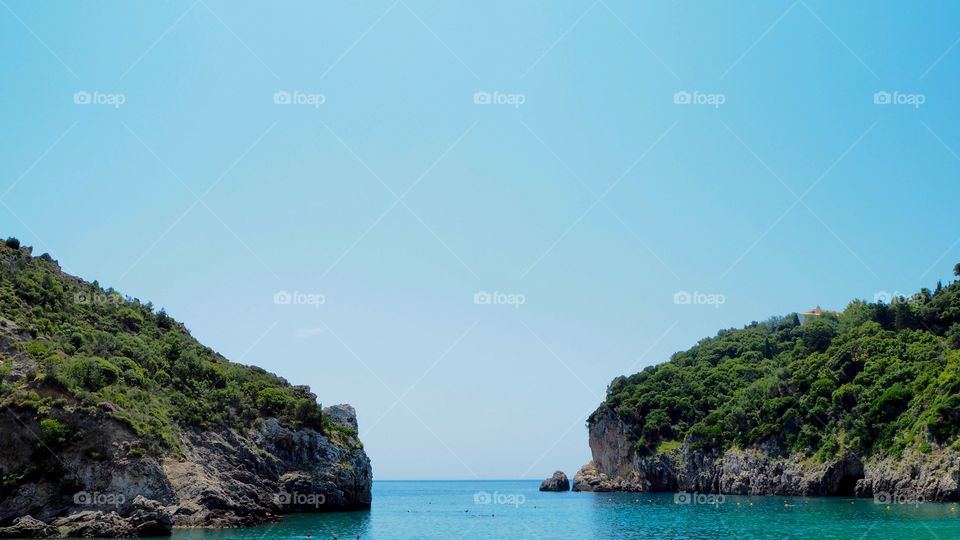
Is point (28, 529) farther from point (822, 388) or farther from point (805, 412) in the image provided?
point (822, 388)

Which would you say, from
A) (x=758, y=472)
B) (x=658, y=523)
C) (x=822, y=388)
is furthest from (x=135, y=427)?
(x=822, y=388)

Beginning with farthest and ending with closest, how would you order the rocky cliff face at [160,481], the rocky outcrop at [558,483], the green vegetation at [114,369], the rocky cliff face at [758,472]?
the rocky outcrop at [558,483], the rocky cliff face at [758,472], the green vegetation at [114,369], the rocky cliff face at [160,481]

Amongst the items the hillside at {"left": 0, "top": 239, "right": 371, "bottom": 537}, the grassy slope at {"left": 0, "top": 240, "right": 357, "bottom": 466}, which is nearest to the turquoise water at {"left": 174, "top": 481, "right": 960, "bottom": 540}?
the hillside at {"left": 0, "top": 239, "right": 371, "bottom": 537}

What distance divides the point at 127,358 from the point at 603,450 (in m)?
84.1

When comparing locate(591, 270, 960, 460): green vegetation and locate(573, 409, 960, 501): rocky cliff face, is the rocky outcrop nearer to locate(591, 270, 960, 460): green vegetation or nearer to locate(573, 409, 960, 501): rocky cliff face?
locate(573, 409, 960, 501): rocky cliff face

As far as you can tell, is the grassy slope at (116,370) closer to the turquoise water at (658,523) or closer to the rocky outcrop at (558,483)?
the turquoise water at (658,523)

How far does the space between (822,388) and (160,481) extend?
238 feet

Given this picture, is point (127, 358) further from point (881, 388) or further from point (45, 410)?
point (881, 388)

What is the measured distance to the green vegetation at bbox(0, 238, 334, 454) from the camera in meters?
45.2

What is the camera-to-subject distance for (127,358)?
5491 centimetres

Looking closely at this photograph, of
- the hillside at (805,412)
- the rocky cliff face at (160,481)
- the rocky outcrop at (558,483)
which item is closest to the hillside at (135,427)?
the rocky cliff face at (160,481)

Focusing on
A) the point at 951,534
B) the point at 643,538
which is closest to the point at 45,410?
the point at 643,538

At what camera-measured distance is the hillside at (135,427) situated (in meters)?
42.7

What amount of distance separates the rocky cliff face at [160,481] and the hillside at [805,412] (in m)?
51.5
